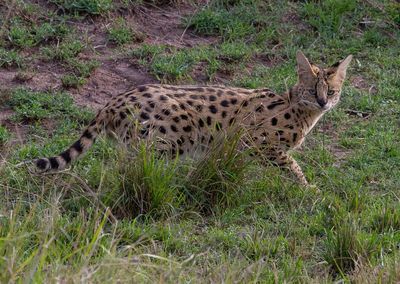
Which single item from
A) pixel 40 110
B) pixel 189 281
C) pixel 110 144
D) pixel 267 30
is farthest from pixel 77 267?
pixel 267 30

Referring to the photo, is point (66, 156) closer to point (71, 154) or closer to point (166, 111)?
point (71, 154)

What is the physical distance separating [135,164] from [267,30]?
4.29m

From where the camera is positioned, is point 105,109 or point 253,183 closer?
point 253,183

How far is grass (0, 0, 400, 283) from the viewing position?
228 inches

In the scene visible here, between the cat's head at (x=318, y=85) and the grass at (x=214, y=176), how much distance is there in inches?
12.8

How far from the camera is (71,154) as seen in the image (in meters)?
7.53

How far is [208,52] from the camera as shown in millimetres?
10227

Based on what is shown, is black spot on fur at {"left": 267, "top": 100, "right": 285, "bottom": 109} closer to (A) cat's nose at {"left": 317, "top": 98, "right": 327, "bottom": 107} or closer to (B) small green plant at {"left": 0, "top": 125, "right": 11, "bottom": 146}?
(A) cat's nose at {"left": 317, "top": 98, "right": 327, "bottom": 107}

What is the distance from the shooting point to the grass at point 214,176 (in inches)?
228

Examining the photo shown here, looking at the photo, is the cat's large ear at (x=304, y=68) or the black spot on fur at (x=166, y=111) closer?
the black spot on fur at (x=166, y=111)

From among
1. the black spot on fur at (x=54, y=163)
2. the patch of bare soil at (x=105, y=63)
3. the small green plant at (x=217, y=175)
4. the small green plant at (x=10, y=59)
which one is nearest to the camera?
the small green plant at (x=217, y=175)

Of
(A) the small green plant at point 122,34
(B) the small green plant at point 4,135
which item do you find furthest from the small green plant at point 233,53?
(B) the small green plant at point 4,135

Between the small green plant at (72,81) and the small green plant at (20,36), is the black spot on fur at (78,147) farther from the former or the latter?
the small green plant at (20,36)

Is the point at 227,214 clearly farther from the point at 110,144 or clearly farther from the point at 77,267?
the point at 77,267
